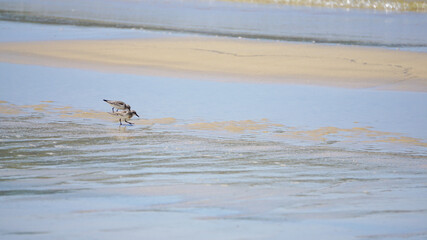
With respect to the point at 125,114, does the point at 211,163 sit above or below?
below

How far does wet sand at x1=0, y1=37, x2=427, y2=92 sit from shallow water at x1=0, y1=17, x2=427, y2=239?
164cm

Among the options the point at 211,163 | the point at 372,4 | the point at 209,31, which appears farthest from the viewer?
the point at 372,4

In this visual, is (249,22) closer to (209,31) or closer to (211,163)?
(209,31)

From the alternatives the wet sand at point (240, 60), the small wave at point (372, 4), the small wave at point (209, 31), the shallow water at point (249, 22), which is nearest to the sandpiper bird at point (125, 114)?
the wet sand at point (240, 60)

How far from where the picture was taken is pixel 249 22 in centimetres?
3394

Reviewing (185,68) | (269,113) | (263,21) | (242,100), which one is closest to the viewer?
(269,113)

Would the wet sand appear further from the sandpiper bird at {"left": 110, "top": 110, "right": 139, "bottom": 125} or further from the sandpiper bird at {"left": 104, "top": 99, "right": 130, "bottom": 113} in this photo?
the sandpiper bird at {"left": 110, "top": 110, "right": 139, "bottom": 125}

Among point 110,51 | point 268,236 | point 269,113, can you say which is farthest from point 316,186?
point 110,51

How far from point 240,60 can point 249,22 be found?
15.6m

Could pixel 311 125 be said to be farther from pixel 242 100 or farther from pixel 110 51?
pixel 110 51

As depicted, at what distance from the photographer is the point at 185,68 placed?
1733 centimetres

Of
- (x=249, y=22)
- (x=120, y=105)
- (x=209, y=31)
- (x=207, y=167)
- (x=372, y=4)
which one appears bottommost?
(x=207, y=167)

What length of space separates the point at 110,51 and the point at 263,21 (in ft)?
53.3

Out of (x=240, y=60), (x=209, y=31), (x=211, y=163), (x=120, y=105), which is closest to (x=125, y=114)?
(x=120, y=105)
